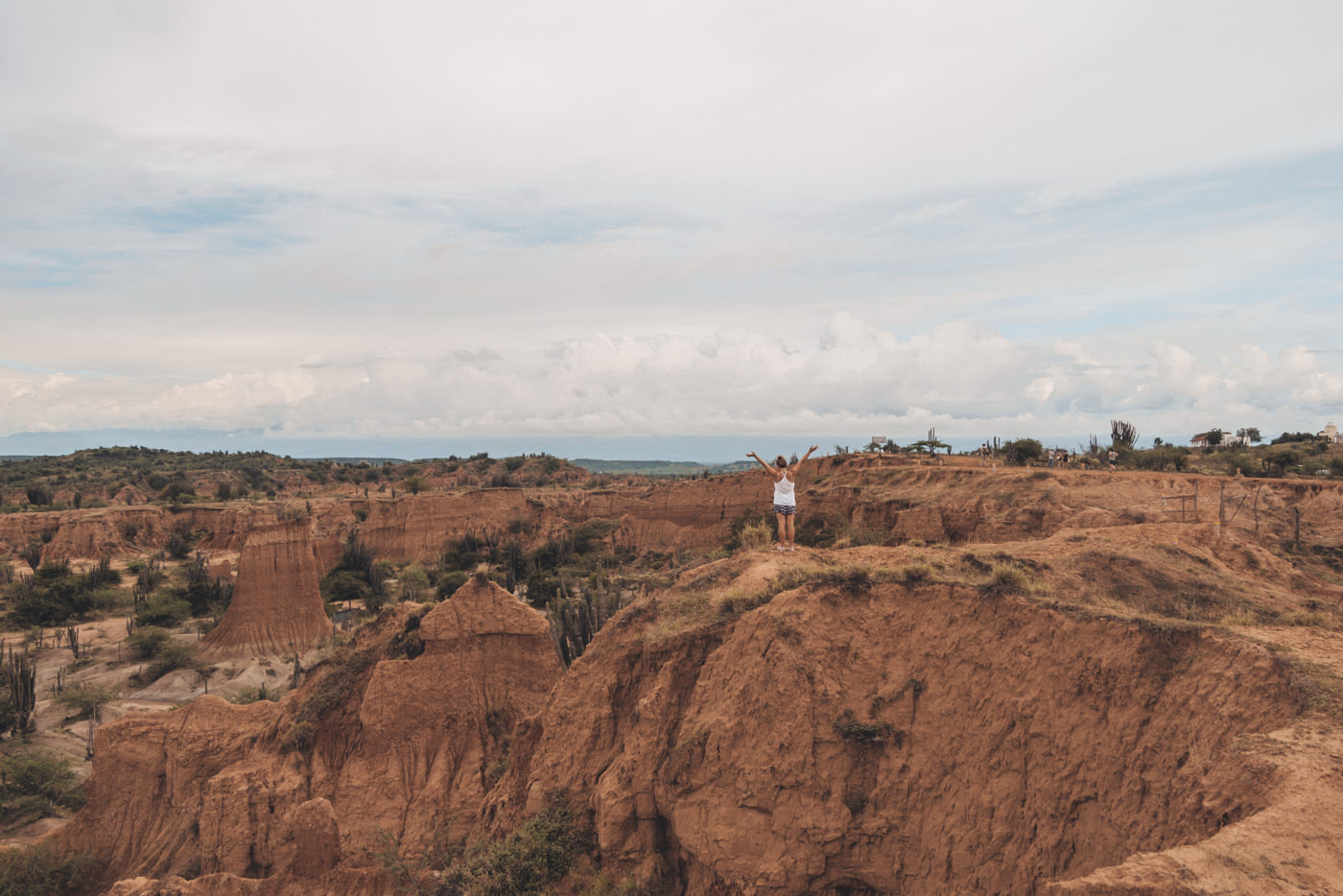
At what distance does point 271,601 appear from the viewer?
36.8m

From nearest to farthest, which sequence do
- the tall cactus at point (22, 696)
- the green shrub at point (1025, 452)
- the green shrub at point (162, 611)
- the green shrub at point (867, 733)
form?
the green shrub at point (867, 733) < the tall cactus at point (22, 696) < the green shrub at point (162, 611) < the green shrub at point (1025, 452)

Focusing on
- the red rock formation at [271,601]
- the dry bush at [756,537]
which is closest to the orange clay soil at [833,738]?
the dry bush at [756,537]

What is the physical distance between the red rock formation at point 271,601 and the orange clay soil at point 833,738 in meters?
22.2

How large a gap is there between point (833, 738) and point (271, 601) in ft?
117

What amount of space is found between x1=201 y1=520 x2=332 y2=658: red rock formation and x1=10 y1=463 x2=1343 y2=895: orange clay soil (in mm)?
22193

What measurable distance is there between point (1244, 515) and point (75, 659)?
51944 mm

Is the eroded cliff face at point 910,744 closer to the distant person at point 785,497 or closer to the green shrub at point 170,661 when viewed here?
the distant person at point 785,497

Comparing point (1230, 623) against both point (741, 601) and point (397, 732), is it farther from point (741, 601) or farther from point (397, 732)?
point (397, 732)

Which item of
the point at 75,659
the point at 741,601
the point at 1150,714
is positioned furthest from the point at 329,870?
the point at 75,659

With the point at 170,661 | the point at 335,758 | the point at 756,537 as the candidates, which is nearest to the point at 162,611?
the point at 170,661

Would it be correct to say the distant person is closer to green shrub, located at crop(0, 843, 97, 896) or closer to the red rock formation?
green shrub, located at crop(0, 843, 97, 896)

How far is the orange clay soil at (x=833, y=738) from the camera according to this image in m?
7.20

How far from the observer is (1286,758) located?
626 centimetres

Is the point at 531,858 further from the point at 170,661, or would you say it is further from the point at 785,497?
the point at 170,661
